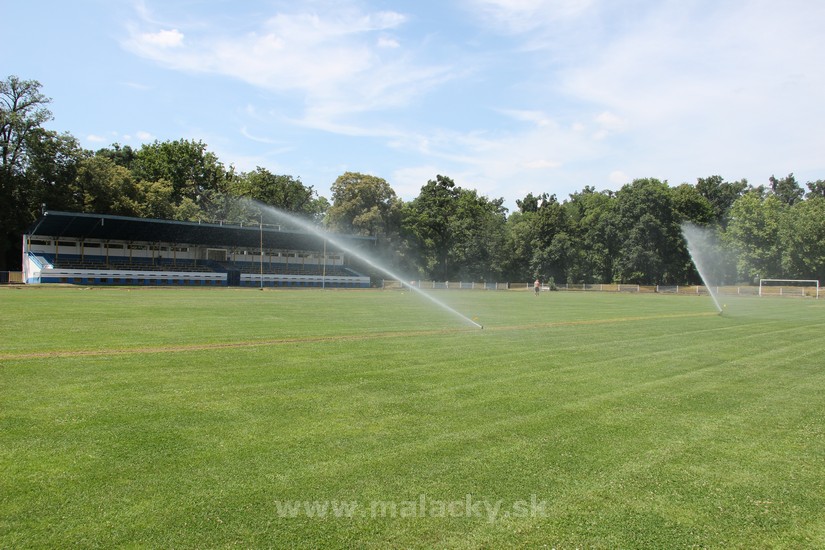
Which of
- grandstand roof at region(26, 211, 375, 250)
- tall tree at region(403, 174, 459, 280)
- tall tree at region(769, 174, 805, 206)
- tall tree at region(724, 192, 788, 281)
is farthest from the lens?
tall tree at region(769, 174, 805, 206)

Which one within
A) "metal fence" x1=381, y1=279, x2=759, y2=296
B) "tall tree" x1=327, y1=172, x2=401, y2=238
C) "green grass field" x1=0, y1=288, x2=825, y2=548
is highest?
"tall tree" x1=327, y1=172, x2=401, y2=238

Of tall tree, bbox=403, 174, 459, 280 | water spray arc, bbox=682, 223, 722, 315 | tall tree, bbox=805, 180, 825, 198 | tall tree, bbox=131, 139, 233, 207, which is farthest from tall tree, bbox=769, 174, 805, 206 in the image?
tall tree, bbox=131, 139, 233, 207

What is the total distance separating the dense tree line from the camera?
234 ft

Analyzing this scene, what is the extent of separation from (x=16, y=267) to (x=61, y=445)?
86600 millimetres

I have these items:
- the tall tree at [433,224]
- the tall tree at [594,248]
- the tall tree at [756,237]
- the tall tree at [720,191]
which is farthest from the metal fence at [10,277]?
the tall tree at [720,191]

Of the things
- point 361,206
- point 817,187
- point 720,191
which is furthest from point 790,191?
point 361,206

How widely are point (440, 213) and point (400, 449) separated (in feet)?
336

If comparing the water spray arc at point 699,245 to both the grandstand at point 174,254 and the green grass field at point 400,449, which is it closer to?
the grandstand at point 174,254

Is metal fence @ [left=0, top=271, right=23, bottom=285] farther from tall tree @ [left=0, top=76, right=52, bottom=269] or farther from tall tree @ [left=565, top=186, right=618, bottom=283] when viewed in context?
tall tree @ [left=565, top=186, right=618, bottom=283]

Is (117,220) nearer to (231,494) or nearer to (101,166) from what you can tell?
(101,166)

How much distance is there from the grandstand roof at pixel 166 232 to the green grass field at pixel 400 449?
57.6 metres

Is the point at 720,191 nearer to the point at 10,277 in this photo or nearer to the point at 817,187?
the point at 817,187

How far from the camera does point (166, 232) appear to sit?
7069 cm

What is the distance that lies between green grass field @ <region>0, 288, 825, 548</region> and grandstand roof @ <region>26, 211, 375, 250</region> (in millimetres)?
57613
